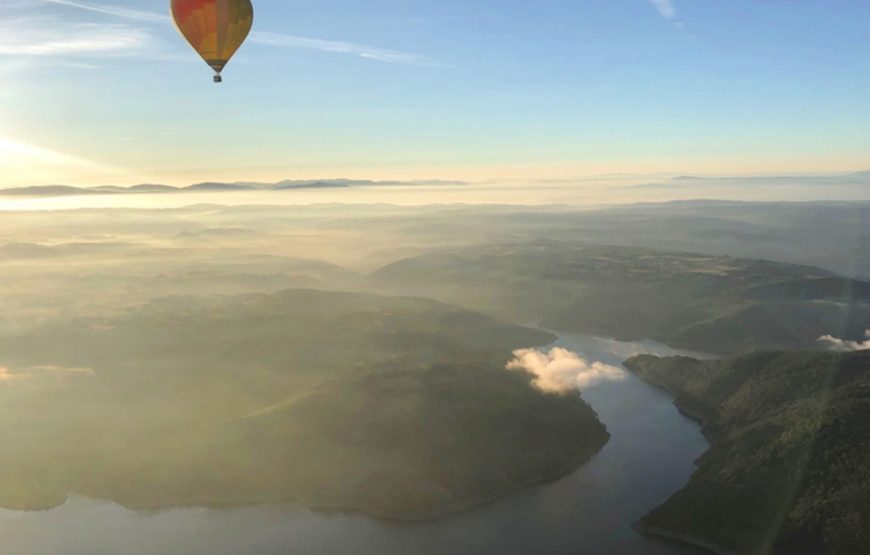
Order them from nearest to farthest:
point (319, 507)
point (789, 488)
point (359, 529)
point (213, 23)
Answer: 1. point (213, 23)
2. point (789, 488)
3. point (359, 529)
4. point (319, 507)

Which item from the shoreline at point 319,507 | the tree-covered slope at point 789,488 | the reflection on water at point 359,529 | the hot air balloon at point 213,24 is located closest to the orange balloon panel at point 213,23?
the hot air balloon at point 213,24

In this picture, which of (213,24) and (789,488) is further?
(789,488)

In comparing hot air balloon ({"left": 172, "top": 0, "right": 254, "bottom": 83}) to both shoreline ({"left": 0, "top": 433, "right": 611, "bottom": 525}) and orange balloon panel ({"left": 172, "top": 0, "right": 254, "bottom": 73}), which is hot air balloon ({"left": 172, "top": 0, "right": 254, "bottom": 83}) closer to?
orange balloon panel ({"left": 172, "top": 0, "right": 254, "bottom": 73})

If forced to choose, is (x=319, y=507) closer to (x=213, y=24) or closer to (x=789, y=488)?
(x=789, y=488)

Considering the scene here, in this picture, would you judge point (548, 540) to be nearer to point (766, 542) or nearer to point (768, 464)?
point (766, 542)

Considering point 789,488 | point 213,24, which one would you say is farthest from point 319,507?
point 213,24

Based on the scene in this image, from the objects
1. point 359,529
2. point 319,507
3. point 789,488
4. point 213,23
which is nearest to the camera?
point 213,23

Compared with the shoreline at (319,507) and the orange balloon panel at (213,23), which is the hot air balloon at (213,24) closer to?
the orange balloon panel at (213,23)
